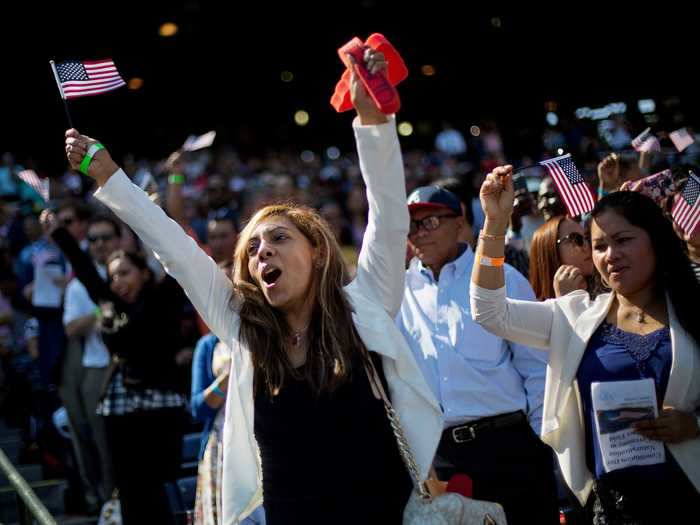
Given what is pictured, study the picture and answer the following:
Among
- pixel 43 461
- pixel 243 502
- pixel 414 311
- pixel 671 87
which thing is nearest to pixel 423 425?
pixel 243 502

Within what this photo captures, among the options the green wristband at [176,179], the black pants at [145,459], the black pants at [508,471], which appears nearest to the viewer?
the black pants at [508,471]

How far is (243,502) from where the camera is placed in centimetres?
319

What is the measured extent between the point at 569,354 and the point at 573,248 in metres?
1.22

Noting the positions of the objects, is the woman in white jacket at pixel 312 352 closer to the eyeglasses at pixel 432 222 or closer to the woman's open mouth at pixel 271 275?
the woman's open mouth at pixel 271 275

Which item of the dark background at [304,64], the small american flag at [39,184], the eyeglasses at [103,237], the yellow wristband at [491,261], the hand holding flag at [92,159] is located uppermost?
the dark background at [304,64]

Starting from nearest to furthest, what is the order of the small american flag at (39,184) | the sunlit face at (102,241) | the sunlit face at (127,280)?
1. the sunlit face at (127,280)
2. the small american flag at (39,184)
3. the sunlit face at (102,241)

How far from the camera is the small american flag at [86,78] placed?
401 centimetres

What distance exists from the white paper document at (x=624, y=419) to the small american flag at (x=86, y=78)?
2315 millimetres

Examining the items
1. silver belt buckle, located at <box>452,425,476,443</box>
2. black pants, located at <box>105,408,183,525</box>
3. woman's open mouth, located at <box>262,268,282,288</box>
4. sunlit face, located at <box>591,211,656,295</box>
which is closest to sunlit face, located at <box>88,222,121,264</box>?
black pants, located at <box>105,408,183,525</box>

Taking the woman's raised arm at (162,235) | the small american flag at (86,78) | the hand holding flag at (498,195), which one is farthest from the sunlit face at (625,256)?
the small american flag at (86,78)

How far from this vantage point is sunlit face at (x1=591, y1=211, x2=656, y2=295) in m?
3.46

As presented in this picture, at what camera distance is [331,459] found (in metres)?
3.09

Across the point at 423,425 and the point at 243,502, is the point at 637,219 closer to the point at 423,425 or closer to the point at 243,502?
the point at 423,425

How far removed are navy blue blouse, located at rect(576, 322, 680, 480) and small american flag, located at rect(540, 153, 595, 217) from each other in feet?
2.34
